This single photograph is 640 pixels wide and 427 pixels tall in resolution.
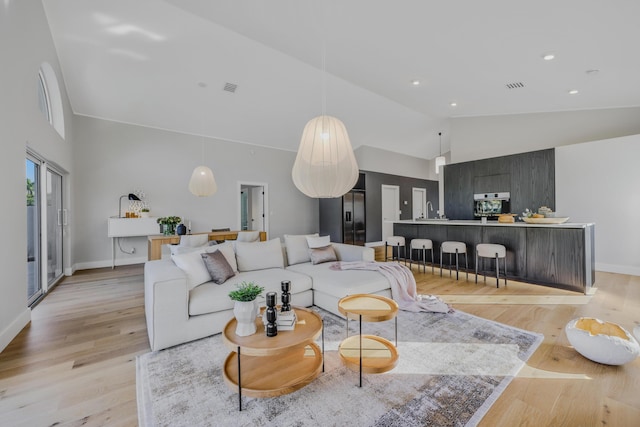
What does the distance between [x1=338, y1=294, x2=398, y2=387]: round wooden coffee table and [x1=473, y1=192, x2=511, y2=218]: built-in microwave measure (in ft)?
16.5

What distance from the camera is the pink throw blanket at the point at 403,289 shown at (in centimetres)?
306

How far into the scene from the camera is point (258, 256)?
340cm

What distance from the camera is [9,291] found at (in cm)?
248

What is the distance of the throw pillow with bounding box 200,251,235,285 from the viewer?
277cm

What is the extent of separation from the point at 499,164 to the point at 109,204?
8294mm

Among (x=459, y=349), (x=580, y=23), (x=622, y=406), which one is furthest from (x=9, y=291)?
(x=580, y=23)

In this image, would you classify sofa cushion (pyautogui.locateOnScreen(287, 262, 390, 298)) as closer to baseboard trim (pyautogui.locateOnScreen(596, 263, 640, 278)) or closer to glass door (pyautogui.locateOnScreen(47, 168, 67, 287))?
glass door (pyautogui.locateOnScreen(47, 168, 67, 287))

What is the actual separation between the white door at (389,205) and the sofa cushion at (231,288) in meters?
5.99

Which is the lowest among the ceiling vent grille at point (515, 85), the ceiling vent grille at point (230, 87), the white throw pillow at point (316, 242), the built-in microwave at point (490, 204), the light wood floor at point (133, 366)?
the light wood floor at point (133, 366)

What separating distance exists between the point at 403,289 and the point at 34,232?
4.82 m

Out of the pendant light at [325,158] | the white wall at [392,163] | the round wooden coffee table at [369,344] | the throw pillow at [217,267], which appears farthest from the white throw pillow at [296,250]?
the white wall at [392,163]

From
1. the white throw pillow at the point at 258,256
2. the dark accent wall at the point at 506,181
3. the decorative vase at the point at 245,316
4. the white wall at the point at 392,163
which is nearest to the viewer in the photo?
the decorative vase at the point at 245,316

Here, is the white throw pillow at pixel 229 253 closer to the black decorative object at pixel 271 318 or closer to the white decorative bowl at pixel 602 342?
the black decorative object at pixel 271 318

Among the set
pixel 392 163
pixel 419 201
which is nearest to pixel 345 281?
pixel 392 163
